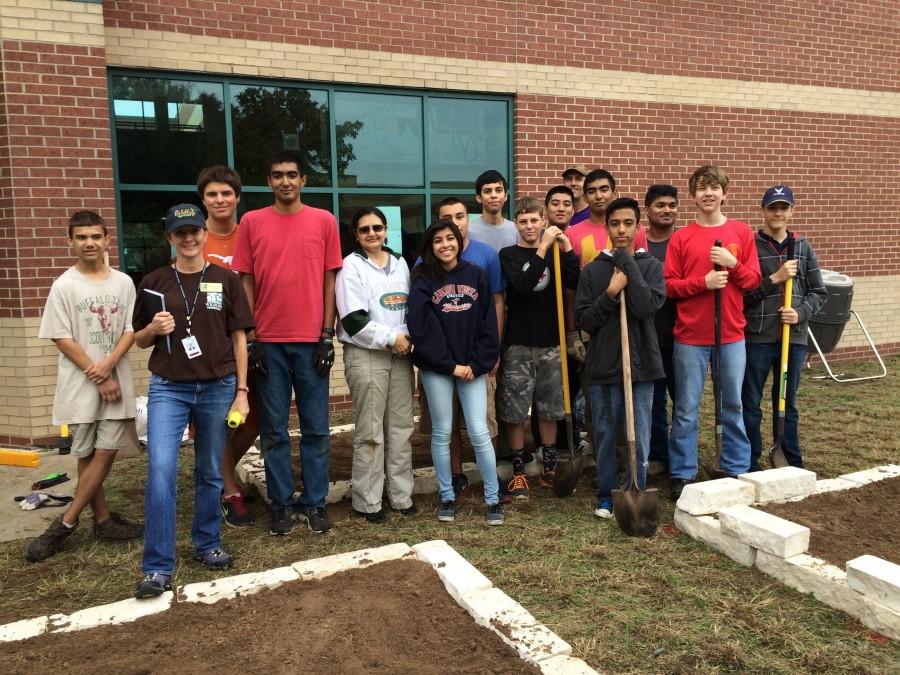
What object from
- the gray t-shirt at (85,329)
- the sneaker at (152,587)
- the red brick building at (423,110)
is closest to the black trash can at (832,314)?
the red brick building at (423,110)

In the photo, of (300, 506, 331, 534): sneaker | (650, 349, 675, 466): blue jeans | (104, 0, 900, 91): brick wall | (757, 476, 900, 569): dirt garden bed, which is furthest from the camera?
(104, 0, 900, 91): brick wall

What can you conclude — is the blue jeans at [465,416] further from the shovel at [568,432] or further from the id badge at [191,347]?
the id badge at [191,347]

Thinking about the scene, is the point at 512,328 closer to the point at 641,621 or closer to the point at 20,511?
the point at 641,621

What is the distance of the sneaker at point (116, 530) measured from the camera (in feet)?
14.2

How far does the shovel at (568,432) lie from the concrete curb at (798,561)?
763 millimetres

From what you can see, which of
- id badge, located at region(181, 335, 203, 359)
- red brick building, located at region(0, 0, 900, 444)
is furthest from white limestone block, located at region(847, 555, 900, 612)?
red brick building, located at region(0, 0, 900, 444)

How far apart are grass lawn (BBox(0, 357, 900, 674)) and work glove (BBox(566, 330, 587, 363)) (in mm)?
1007

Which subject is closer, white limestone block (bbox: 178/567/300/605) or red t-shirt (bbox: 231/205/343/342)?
white limestone block (bbox: 178/567/300/605)

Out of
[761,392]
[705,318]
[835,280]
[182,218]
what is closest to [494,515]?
[705,318]

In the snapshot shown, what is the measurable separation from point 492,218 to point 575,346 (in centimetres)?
113

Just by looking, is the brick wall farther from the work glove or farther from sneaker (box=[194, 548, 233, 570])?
sneaker (box=[194, 548, 233, 570])

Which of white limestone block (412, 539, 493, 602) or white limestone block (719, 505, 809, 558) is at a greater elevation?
white limestone block (719, 505, 809, 558)

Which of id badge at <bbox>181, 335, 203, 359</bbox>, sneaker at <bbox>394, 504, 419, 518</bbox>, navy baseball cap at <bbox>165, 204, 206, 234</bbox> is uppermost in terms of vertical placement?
navy baseball cap at <bbox>165, 204, 206, 234</bbox>

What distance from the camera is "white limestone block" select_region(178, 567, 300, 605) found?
3320 mm
